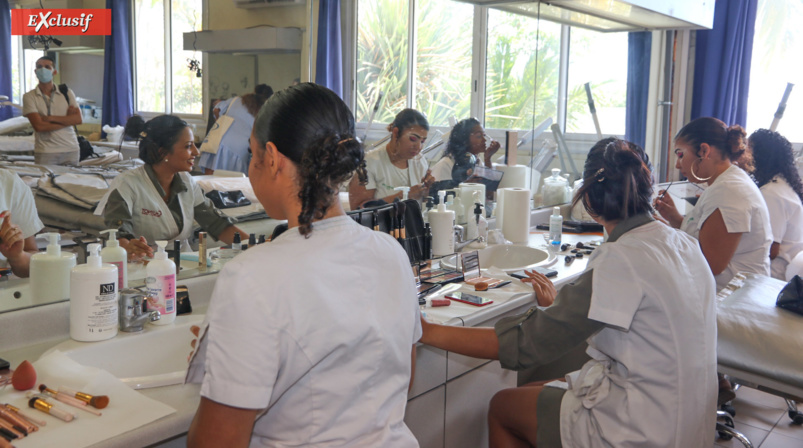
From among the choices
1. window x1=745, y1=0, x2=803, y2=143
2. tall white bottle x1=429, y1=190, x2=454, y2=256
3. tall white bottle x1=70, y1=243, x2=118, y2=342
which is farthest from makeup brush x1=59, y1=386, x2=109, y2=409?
window x1=745, y1=0, x2=803, y2=143

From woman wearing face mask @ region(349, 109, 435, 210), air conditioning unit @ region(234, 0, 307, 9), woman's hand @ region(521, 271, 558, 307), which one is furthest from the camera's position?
woman wearing face mask @ region(349, 109, 435, 210)

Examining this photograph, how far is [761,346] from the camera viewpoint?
2.00 meters

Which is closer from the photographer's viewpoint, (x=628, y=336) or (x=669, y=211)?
(x=628, y=336)

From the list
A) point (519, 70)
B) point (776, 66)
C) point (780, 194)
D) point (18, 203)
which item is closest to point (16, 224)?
point (18, 203)

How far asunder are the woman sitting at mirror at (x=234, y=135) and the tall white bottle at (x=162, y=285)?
1.14 ft

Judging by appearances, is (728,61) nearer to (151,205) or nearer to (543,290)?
(543,290)

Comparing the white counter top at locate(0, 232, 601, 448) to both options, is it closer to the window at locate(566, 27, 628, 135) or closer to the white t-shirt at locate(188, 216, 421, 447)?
the white t-shirt at locate(188, 216, 421, 447)

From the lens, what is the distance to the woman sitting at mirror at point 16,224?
1577mm

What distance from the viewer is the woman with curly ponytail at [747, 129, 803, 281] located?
3.46m

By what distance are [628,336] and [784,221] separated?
238cm

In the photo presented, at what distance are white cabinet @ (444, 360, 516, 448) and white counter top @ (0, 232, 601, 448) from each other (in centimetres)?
20

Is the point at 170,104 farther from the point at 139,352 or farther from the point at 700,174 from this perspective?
the point at 700,174

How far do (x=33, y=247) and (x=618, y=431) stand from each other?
5.13ft

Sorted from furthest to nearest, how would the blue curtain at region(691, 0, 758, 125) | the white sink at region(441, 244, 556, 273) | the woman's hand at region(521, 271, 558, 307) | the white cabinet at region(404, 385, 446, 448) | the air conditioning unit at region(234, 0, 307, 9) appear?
the blue curtain at region(691, 0, 758, 125)
the white sink at region(441, 244, 556, 273)
the woman's hand at region(521, 271, 558, 307)
the air conditioning unit at region(234, 0, 307, 9)
the white cabinet at region(404, 385, 446, 448)
